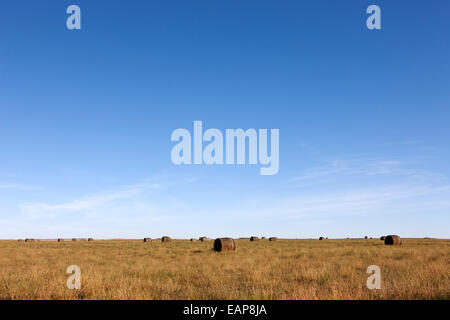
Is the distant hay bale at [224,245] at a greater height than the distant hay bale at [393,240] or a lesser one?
greater

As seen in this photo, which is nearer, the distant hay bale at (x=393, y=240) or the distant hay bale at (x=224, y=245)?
the distant hay bale at (x=224, y=245)

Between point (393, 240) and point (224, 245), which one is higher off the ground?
point (224, 245)

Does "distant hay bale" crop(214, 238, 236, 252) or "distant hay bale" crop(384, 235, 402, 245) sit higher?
"distant hay bale" crop(214, 238, 236, 252)

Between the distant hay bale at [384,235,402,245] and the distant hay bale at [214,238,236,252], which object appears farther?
the distant hay bale at [384,235,402,245]

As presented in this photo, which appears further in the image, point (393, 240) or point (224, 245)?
point (393, 240)

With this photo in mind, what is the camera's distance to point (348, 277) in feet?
38.4
